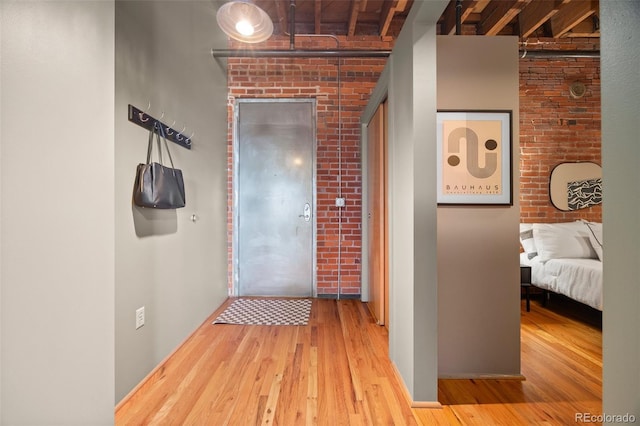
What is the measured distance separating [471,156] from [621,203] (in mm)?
1353

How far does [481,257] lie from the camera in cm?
197

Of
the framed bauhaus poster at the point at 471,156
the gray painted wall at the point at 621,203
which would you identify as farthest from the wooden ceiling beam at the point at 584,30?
the gray painted wall at the point at 621,203

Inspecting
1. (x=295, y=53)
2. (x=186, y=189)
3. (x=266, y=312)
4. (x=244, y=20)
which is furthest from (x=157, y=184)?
(x=295, y=53)

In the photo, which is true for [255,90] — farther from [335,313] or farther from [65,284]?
[65,284]

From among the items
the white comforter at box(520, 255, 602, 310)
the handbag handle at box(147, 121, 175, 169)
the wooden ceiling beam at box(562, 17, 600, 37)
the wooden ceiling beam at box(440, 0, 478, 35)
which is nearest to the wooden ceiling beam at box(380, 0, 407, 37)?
the wooden ceiling beam at box(440, 0, 478, 35)

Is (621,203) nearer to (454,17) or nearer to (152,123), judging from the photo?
(152,123)

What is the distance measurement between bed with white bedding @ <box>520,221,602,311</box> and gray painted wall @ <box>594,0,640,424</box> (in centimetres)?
266

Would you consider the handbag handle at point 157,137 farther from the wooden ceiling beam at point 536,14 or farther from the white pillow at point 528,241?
the white pillow at point 528,241

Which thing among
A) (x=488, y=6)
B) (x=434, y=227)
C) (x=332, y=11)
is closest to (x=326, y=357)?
(x=434, y=227)

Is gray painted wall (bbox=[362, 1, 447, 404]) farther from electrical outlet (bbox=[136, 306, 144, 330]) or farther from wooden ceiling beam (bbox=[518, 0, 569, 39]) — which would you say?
wooden ceiling beam (bbox=[518, 0, 569, 39])

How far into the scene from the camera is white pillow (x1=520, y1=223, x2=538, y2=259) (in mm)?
3525

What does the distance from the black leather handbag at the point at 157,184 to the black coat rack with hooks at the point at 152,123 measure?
42 mm

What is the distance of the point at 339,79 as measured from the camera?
3807 mm

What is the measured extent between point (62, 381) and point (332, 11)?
Result: 3.93 meters
